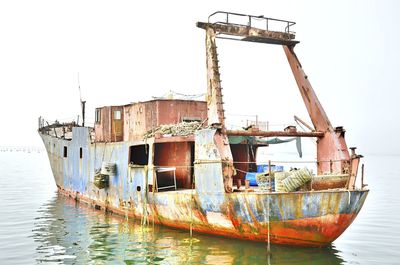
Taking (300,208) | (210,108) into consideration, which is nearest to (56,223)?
(210,108)

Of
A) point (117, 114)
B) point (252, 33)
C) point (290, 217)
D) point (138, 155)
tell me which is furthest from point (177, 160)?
point (290, 217)

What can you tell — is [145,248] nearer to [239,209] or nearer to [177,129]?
[239,209]

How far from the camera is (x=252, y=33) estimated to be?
14430 millimetres

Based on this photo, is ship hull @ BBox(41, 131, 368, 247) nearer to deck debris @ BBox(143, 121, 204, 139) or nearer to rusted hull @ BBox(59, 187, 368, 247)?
rusted hull @ BBox(59, 187, 368, 247)

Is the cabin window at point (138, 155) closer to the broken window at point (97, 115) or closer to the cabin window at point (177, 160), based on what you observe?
the cabin window at point (177, 160)

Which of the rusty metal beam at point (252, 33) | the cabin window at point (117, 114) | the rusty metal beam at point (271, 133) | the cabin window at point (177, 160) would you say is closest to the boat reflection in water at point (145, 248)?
the cabin window at point (177, 160)

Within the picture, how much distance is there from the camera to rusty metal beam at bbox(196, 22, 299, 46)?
45.5 ft

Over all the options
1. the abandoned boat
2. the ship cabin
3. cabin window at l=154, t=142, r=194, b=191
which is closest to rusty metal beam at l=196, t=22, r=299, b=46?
the abandoned boat

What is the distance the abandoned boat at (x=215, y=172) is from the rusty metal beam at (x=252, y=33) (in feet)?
0.12

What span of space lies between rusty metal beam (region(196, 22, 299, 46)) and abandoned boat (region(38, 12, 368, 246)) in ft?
0.12

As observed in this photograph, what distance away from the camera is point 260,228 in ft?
38.5

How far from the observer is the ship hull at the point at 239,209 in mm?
11227

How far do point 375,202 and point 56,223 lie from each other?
830 inches

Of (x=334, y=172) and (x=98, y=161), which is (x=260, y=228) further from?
(x=98, y=161)
